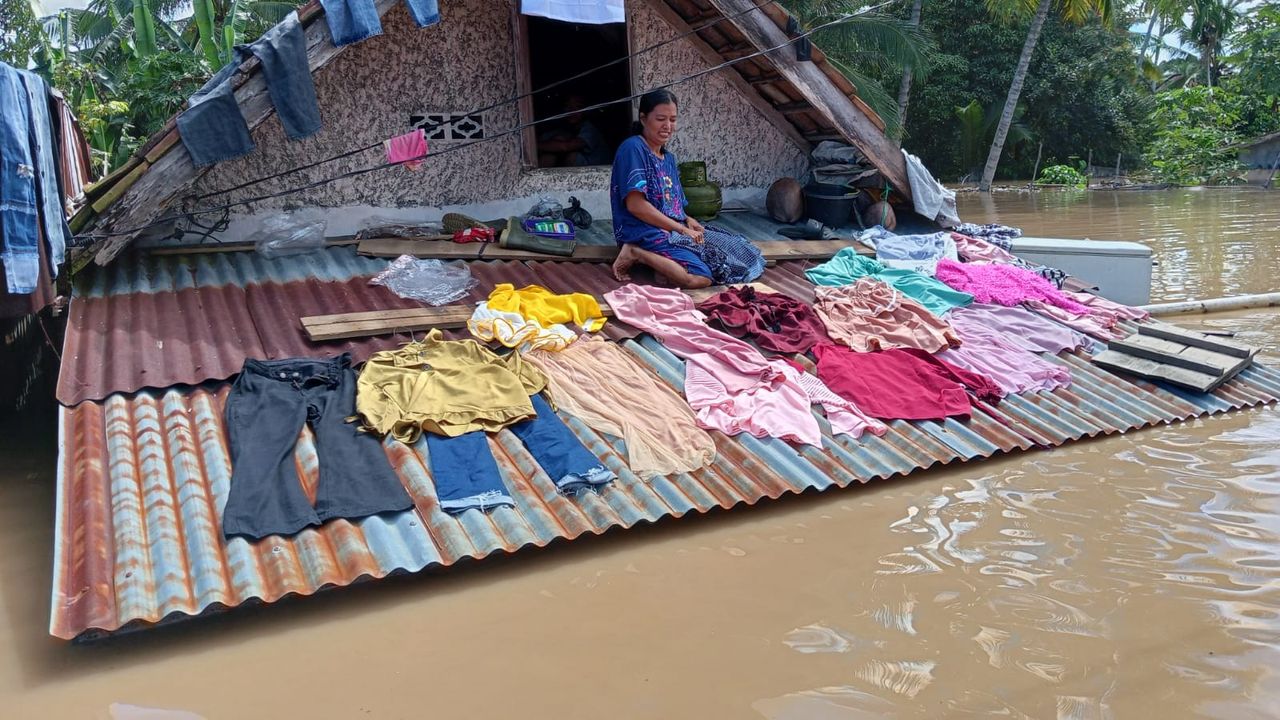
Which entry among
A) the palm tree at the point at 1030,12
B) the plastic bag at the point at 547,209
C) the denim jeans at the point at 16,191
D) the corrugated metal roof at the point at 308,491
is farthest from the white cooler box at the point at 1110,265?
the palm tree at the point at 1030,12

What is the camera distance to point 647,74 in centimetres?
763

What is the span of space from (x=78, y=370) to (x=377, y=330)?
4.86 ft

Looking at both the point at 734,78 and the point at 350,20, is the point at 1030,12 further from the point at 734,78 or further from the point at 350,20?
the point at 350,20

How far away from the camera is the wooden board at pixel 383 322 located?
5008 mm

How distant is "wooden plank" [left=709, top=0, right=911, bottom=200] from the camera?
6.77m

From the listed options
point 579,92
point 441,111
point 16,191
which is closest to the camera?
point 16,191

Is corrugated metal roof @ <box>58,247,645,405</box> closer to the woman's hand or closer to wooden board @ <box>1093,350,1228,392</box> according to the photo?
the woman's hand

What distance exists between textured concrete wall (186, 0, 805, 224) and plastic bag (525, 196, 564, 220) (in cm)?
13

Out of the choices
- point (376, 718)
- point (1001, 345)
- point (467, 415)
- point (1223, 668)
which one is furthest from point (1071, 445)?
point (376, 718)

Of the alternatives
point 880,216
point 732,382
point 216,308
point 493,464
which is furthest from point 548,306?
point 880,216

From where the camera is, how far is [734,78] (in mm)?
7891

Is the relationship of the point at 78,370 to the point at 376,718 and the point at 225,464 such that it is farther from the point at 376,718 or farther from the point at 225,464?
the point at 376,718

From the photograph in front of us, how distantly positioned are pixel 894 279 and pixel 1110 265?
8.84 ft

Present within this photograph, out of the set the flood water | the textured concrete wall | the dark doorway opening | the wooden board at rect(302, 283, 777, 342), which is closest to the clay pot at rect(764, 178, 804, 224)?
the textured concrete wall
